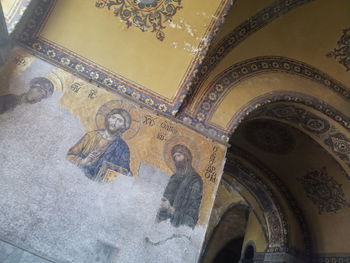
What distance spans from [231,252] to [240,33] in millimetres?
9247

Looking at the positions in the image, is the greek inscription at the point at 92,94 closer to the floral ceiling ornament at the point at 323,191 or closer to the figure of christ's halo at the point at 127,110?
the figure of christ's halo at the point at 127,110

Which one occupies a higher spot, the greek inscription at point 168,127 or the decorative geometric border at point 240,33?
the decorative geometric border at point 240,33

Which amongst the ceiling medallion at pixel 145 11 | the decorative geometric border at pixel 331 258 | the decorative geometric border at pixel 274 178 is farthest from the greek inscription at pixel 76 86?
the decorative geometric border at pixel 331 258

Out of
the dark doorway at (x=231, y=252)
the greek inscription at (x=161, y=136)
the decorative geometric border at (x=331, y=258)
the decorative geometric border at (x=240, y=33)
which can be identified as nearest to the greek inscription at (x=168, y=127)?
the greek inscription at (x=161, y=136)

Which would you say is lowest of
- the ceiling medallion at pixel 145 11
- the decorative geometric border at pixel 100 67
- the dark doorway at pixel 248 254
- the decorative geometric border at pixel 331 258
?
the dark doorway at pixel 248 254

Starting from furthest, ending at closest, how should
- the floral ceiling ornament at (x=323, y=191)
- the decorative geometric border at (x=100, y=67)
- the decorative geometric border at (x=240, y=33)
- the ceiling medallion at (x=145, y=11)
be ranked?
the floral ceiling ornament at (x=323, y=191), the decorative geometric border at (x=240, y=33), the ceiling medallion at (x=145, y=11), the decorative geometric border at (x=100, y=67)

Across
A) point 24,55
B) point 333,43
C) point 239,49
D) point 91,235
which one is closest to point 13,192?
point 91,235

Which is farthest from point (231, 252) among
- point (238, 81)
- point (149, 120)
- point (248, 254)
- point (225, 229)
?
point (149, 120)

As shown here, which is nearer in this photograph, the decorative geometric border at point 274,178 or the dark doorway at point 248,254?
the decorative geometric border at point 274,178

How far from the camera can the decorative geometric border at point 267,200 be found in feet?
26.5

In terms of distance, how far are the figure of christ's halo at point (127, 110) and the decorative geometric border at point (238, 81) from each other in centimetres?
75

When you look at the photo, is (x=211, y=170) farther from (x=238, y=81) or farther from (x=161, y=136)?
(x=238, y=81)

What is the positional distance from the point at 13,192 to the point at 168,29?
121 inches

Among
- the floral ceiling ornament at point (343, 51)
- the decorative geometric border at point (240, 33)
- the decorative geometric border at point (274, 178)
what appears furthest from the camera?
the decorative geometric border at point (274, 178)
